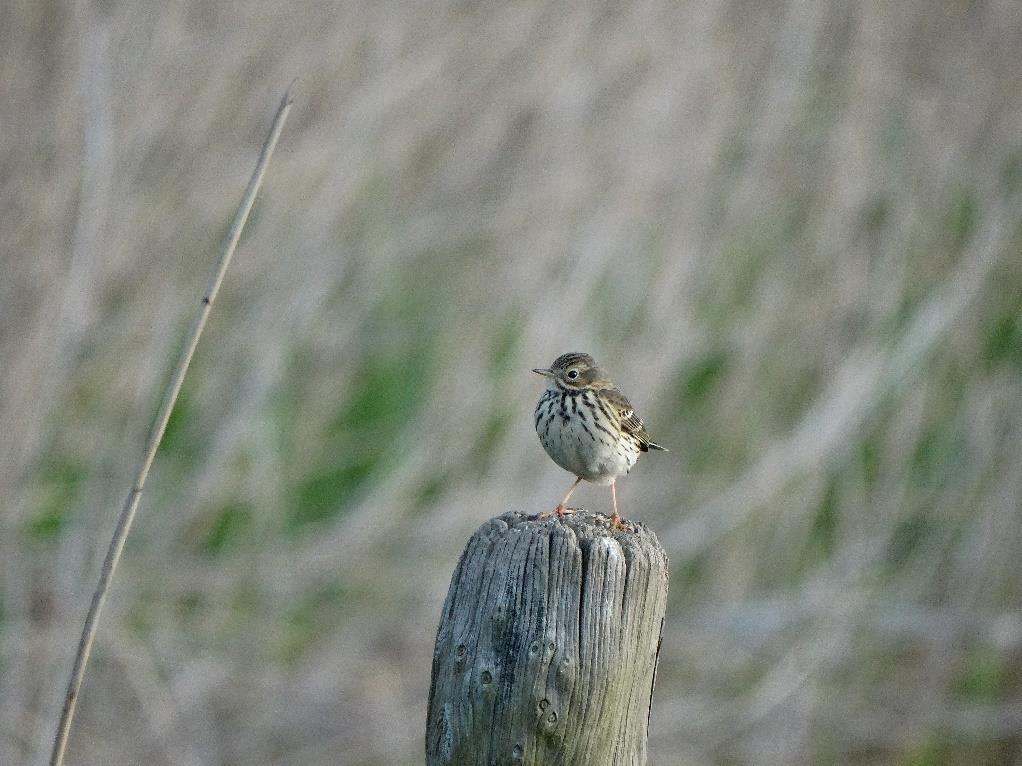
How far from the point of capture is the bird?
4297mm

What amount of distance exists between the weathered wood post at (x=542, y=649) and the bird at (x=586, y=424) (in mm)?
1529

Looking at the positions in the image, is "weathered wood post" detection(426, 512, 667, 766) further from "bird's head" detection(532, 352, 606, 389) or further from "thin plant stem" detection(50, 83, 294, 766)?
"bird's head" detection(532, 352, 606, 389)

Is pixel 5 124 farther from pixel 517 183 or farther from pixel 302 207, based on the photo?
pixel 517 183

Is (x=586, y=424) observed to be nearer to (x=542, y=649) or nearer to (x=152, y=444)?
(x=542, y=649)

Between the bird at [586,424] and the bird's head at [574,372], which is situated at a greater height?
the bird's head at [574,372]

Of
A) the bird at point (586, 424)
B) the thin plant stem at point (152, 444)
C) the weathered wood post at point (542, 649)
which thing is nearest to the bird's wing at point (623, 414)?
the bird at point (586, 424)

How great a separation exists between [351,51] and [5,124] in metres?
1.80

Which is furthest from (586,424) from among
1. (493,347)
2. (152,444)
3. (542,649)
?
(493,347)

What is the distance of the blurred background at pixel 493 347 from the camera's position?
246 inches

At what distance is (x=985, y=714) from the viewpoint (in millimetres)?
7777

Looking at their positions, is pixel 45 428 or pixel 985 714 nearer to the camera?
pixel 45 428

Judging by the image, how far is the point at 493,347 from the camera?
7375mm

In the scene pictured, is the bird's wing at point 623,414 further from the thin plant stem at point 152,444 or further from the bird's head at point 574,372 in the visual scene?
the thin plant stem at point 152,444

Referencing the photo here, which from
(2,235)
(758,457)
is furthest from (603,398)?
(758,457)
